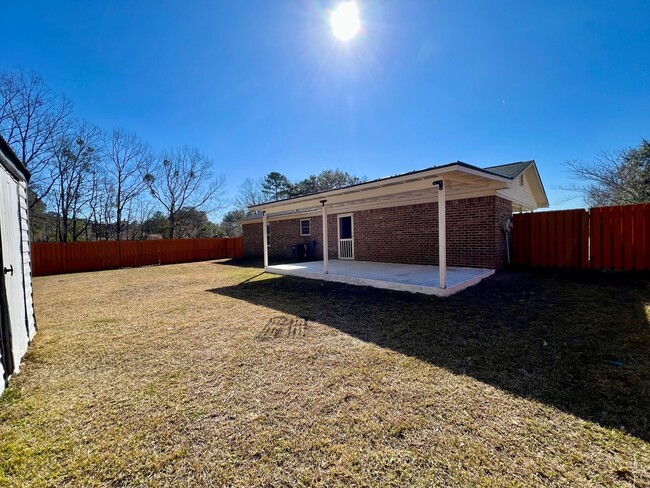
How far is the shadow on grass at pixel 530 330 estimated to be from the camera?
2.51m

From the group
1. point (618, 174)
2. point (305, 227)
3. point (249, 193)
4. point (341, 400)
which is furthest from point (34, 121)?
point (618, 174)

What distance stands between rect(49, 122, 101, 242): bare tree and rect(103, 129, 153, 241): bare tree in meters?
1.47

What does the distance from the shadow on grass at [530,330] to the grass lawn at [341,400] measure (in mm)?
A: 28

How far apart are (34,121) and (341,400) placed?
2496 cm

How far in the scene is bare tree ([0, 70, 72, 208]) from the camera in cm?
1645

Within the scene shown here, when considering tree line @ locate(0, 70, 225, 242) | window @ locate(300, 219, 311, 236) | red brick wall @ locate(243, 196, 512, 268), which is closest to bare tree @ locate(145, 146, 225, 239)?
tree line @ locate(0, 70, 225, 242)

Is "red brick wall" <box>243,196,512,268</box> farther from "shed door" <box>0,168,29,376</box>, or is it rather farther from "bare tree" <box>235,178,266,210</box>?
"bare tree" <box>235,178,266,210</box>

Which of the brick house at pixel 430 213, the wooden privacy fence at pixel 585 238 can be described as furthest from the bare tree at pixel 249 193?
the wooden privacy fence at pixel 585 238

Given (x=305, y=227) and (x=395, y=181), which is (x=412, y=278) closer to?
(x=395, y=181)

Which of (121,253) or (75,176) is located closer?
(121,253)

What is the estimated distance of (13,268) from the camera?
11.3 feet

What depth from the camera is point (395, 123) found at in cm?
1164

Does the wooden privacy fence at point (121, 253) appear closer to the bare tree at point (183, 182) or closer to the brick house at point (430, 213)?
the brick house at point (430, 213)

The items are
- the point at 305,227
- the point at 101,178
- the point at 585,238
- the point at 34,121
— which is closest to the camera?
the point at 585,238
